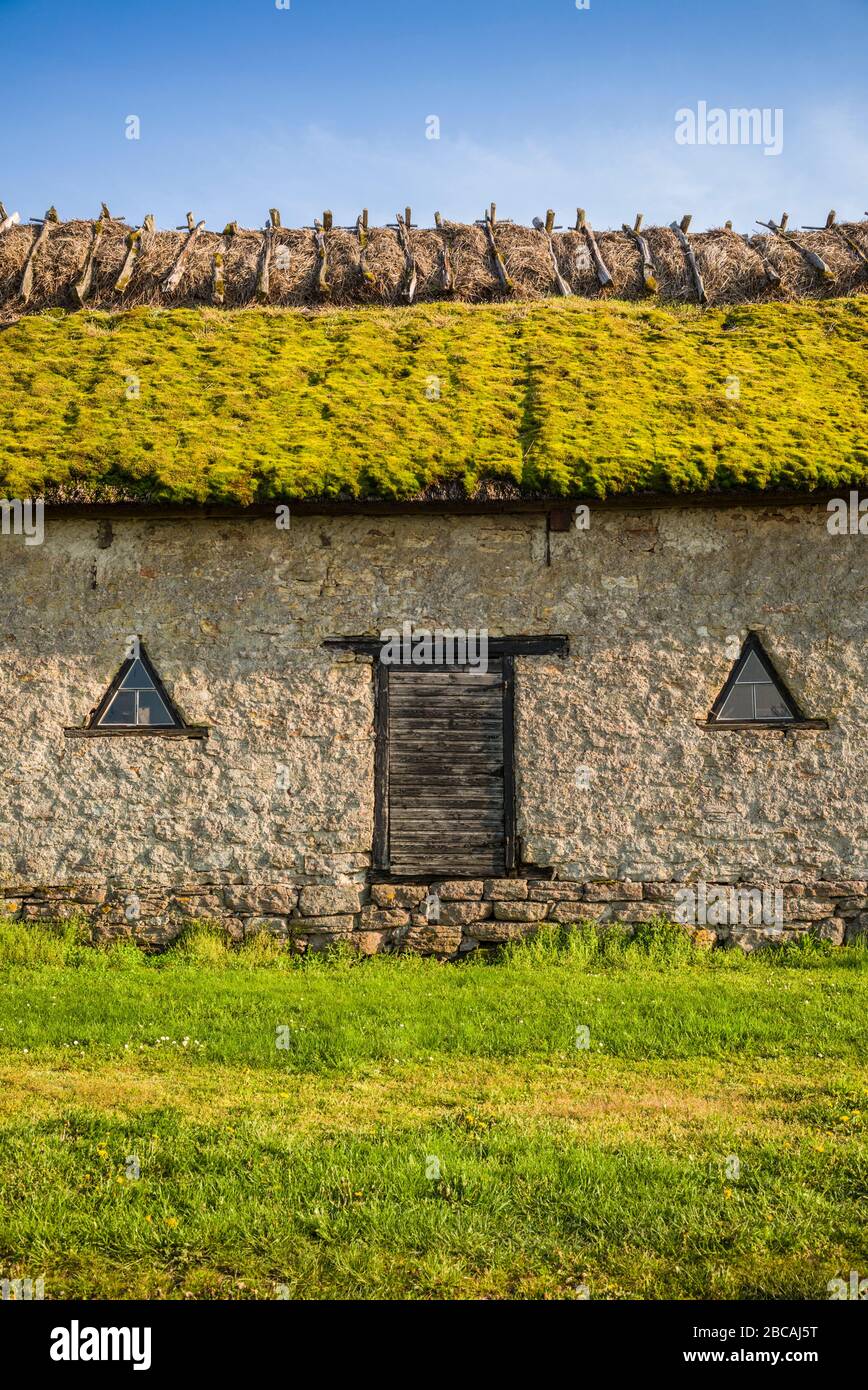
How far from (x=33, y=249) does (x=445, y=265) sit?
5421 millimetres

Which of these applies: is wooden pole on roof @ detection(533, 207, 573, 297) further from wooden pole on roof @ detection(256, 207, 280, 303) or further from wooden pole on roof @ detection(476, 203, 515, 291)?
wooden pole on roof @ detection(256, 207, 280, 303)

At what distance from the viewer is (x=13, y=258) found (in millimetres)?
13820

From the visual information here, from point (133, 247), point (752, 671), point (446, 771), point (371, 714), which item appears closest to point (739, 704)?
point (752, 671)

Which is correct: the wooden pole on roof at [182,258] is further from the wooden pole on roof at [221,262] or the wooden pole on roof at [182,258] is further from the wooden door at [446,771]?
the wooden door at [446,771]

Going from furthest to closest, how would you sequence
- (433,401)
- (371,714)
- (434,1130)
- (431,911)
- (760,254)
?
(760,254) < (433,401) < (371,714) < (431,911) < (434,1130)

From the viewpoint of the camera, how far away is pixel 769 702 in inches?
363

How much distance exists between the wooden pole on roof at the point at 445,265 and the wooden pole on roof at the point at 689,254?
3095mm

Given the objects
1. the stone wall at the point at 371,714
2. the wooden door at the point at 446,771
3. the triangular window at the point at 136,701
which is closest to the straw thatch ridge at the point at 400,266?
the stone wall at the point at 371,714

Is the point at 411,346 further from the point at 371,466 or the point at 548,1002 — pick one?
the point at 548,1002

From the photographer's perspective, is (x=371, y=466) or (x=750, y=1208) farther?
(x=371, y=466)

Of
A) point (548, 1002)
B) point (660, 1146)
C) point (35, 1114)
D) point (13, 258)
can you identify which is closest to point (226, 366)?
point (13, 258)

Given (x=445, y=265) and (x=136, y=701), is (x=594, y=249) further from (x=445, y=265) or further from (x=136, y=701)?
(x=136, y=701)

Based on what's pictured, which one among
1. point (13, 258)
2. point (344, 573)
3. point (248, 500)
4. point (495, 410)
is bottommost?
point (344, 573)

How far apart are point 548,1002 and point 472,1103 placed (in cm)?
194
